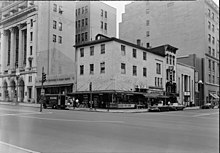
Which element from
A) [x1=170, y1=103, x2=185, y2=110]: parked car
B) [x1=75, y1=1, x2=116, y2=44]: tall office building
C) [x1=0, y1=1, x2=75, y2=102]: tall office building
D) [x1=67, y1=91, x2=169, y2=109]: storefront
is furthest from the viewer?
[x1=67, y1=91, x2=169, y2=109]: storefront

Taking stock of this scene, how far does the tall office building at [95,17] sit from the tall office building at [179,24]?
66 mm

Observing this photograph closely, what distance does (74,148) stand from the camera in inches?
122

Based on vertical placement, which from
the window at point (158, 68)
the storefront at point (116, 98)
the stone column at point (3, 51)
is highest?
the window at point (158, 68)

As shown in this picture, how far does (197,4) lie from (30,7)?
1.05m

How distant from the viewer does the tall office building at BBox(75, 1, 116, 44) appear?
1375mm

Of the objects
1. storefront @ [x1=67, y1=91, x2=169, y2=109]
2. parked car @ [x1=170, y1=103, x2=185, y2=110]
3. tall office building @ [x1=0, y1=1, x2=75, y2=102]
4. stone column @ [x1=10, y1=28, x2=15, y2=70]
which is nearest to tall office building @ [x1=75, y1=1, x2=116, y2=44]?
tall office building @ [x1=0, y1=1, x2=75, y2=102]

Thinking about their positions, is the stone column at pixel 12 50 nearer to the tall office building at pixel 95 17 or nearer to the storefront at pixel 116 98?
the tall office building at pixel 95 17

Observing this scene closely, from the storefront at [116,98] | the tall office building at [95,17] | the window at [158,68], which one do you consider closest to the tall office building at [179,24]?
the tall office building at [95,17]

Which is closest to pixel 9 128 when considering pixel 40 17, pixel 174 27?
pixel 40 17

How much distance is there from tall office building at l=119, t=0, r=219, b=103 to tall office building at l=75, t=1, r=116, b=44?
66mm

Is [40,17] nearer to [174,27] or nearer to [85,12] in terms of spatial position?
[85,12]

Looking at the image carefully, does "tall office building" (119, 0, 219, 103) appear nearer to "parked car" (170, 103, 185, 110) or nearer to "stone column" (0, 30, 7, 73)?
"stone column" (0, 30, 7, 73)

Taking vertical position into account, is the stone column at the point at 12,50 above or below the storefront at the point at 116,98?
above

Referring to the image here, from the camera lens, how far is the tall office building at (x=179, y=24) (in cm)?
142
